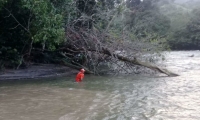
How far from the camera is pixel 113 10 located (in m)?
20.2

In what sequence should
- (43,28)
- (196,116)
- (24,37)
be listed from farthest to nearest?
(24,37)
(43,28)
(196,116)

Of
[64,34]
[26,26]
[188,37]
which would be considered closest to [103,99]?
[64,34]

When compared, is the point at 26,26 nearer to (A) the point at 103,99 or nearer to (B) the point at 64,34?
(B) the point at 64,34

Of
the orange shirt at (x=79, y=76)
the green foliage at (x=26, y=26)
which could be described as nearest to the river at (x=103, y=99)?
the orange shirt at (x=79, y=76)

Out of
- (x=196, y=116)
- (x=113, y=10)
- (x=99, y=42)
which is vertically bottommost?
(x=196, y=116)

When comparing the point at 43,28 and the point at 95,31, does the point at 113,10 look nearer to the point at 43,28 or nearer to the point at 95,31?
the point at 95,31

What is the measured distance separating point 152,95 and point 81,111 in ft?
13.2

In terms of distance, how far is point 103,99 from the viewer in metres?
12.3

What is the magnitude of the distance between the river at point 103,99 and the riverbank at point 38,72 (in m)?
1.15

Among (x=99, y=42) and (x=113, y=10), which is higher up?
(x=113, y=10)

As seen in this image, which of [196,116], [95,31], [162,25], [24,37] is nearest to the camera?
[196,116]

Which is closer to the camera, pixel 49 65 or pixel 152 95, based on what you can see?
pixel 152 95

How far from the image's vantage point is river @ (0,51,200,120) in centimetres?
992

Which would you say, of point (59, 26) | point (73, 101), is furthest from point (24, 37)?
point (73, 101)
